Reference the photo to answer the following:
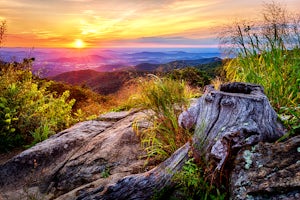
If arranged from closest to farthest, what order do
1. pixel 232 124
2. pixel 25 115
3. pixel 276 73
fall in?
pixel 232 124
pixel 276 73
pixel 25 115

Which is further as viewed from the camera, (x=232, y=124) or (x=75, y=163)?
(x=75, y=163)

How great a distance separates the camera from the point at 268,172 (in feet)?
9.84

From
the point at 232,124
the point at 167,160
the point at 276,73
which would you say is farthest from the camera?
the point at 276,73

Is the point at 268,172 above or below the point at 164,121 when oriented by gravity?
below

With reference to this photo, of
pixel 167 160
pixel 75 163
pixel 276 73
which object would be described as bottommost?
pixel 75 163

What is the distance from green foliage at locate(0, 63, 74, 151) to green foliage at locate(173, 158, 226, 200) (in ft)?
13.5

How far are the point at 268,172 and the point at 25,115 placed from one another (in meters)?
5.63

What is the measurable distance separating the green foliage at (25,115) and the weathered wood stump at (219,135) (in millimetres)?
3568

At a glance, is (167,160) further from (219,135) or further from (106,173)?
(106,173)

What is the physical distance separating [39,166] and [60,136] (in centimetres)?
78

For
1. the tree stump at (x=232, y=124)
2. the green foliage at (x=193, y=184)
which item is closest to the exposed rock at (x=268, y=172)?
the tree stump at (x=232, y=124)

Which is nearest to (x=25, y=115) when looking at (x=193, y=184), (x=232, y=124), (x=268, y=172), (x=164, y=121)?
(x=164, y=121)

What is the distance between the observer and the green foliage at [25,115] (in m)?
6.81

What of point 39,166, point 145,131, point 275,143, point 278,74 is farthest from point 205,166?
point 39,166
